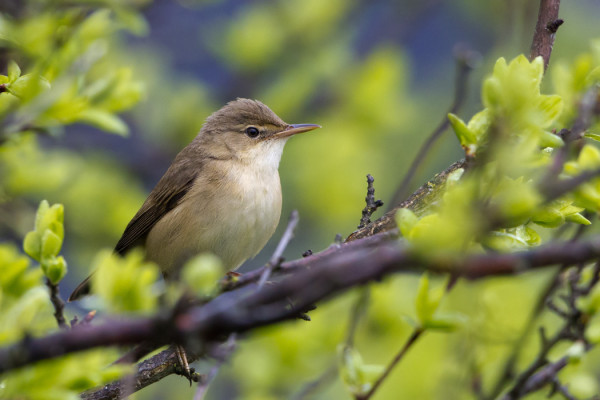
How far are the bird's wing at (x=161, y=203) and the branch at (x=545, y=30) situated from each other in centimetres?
262

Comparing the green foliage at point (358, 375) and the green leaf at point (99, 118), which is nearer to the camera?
the green foliage at point (358, 375)

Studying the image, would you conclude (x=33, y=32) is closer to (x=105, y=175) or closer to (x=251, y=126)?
(x=251, y=126)

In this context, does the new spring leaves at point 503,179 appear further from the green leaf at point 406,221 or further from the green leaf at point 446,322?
the green leaf at point 446,322

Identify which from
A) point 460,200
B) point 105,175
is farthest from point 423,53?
point 460,200

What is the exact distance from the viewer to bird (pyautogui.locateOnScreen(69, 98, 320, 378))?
4.12m

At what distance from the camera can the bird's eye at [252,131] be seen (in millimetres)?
4746

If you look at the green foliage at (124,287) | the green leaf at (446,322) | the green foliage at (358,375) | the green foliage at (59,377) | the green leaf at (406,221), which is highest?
the green foliage at (124,287)

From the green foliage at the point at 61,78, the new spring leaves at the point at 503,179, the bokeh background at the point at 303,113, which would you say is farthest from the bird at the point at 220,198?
the new spring leaves at the point at 503,179

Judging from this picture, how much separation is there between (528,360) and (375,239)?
2265 mm

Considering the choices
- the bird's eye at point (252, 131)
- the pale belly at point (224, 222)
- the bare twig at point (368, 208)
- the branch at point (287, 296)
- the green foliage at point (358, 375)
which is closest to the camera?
the branch at point (287, 296)

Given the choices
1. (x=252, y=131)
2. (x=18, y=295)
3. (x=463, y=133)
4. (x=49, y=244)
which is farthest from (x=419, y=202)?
(x=252, y=131)

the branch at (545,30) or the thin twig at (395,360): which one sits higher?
the branch at (545,30)

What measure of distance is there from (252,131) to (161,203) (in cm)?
80

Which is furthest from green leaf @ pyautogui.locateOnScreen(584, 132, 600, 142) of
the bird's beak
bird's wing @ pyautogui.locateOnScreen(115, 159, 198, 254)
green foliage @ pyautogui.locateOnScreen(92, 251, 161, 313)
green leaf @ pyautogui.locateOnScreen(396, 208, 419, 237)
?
bird's wing @ pyautogui.locateOnScreen(115, 159, 198, 254)
